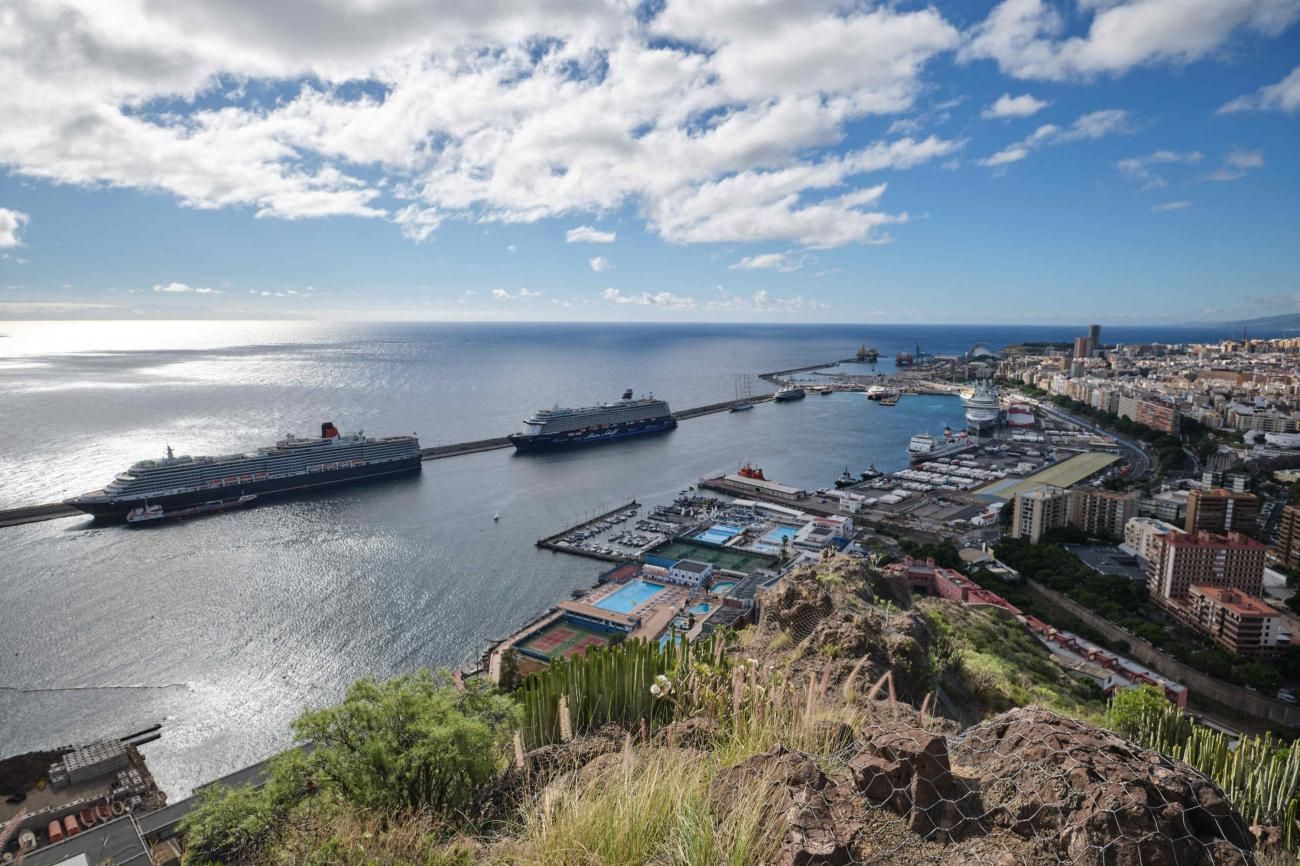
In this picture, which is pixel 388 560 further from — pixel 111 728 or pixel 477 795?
pixel 477 795

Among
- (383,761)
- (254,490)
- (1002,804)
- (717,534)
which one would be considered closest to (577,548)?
(717,534)

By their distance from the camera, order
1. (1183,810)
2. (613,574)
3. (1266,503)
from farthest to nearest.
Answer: (1266,503)
(613,574)
(1183,810)

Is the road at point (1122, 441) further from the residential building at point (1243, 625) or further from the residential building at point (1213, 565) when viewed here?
the residential building at point (1243, 625)

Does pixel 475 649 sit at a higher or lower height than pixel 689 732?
lower

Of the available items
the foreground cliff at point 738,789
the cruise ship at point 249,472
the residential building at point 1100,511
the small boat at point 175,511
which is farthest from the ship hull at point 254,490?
the residential building at point 1100,511

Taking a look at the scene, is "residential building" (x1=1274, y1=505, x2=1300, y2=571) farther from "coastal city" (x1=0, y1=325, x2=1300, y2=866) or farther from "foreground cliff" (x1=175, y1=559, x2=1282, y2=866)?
"foreground cliff" (x1=175, y1=559, x2=1282, y2=866)

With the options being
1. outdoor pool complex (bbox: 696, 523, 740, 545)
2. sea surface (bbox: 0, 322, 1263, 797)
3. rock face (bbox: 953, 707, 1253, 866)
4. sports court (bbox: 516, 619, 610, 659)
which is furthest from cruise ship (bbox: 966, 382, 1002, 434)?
rock face (bbox: 953, 707, 1253, 866)

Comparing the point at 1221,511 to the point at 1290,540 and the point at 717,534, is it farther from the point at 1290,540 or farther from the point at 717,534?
the point at 717,534

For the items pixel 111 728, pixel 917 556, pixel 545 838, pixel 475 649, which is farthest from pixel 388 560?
pixel 545 838
